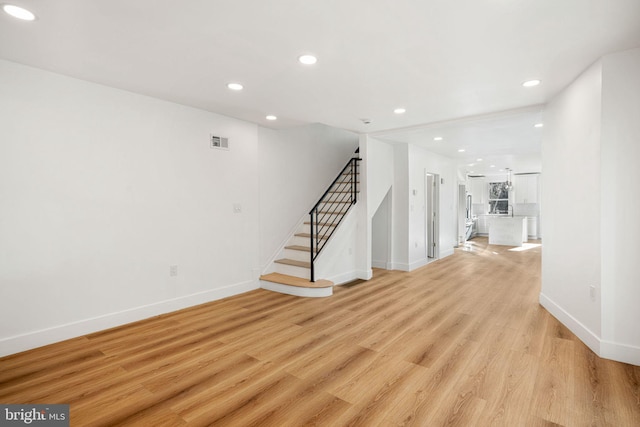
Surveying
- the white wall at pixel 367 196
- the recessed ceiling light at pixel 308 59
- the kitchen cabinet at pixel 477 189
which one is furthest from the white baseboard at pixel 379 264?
the kitchen cabinet at pixel 477 189

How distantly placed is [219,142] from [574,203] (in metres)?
4.57

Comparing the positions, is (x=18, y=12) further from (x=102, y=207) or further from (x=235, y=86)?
(x=102, y=207)

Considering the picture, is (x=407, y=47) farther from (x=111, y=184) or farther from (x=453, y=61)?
(x=111, y=184)

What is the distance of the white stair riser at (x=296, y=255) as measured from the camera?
5.52 m

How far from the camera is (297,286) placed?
485 centimetres

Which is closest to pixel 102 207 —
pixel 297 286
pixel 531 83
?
pixel 297 286

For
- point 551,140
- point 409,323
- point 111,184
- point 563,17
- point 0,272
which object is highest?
point 563,17

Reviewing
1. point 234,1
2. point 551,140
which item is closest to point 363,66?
point 234,1

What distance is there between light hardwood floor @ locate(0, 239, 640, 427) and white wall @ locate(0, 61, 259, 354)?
14.4 inches

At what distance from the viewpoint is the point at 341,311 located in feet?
13.6

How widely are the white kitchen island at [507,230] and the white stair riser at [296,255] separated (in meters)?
8.41

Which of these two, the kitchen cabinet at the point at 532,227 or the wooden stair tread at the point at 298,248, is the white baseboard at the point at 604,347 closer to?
the wooden stair tread at the point at 298,248

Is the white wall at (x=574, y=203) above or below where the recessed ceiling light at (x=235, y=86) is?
below

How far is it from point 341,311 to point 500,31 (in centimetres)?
340
